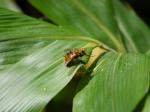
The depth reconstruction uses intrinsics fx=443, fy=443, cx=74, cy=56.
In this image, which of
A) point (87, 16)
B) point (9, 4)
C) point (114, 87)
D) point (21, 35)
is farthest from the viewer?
point (9, 4)

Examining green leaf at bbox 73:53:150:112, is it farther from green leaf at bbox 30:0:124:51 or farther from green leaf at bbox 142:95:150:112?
green leaf at bbox 30:0:124:51

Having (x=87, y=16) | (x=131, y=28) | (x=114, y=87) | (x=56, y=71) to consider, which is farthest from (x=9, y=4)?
(x=114, y=87)

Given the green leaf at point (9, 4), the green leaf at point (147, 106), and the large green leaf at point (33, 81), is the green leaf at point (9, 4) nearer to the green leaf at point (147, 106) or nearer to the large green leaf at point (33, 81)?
the large green leaf at point (33, 81)

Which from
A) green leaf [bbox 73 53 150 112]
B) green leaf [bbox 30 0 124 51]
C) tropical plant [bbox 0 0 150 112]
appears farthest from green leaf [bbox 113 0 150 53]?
green leaf [bbox 73 53 150 112]

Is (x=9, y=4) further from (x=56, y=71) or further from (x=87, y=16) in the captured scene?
(x=56, y=71)

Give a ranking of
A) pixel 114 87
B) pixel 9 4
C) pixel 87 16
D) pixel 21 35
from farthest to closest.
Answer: pixel 9 4 < pixel 87 16 < pixel 21 35 < pixel 114 87

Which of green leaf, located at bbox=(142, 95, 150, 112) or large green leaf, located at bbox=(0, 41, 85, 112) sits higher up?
green leaf, located at bbox=(142, 95, 150, 112)

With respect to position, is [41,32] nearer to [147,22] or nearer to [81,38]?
[81,38]
